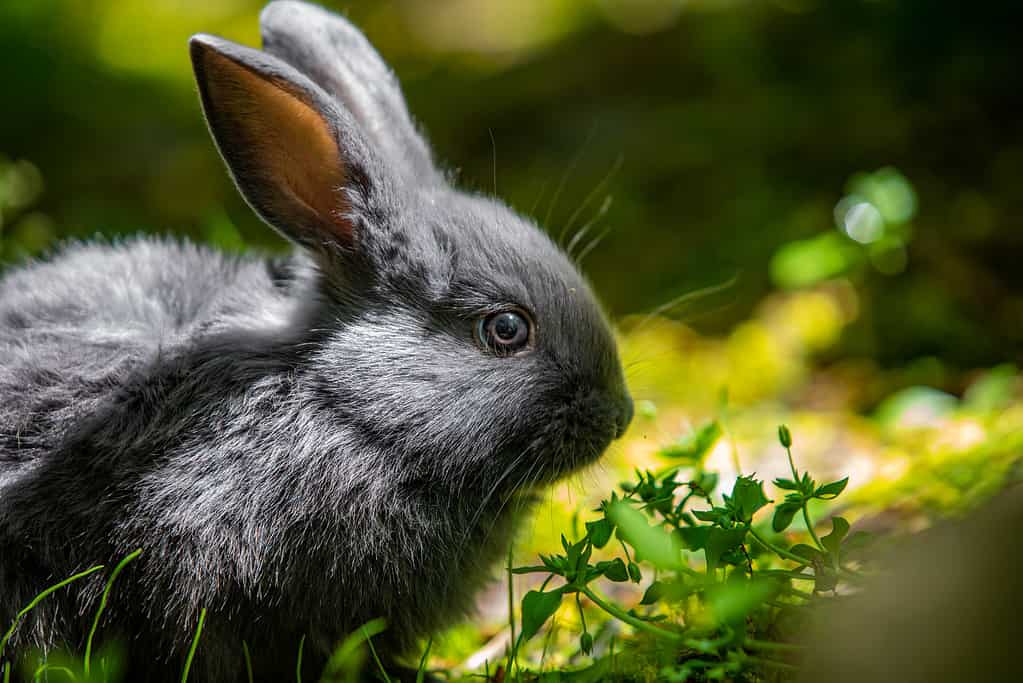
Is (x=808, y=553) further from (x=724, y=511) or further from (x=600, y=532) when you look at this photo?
(x=600, y=532)

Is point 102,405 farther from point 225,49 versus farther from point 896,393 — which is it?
point 896,393

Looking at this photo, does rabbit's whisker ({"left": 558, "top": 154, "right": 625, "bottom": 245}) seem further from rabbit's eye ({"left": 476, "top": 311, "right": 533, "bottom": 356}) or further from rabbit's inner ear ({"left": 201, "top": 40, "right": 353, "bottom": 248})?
rabbit's inner ear ({"left": 201, "top": 40, "right": 353, "bottom": 248})

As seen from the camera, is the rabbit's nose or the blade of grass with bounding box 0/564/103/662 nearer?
the blade of grass with bounding box 0/564/103/662

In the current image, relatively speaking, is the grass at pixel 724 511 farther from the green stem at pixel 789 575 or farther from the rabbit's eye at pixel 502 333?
the rabbit's eye at pixel 502 333

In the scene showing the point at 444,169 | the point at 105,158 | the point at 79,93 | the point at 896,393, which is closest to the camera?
the point at 444,169

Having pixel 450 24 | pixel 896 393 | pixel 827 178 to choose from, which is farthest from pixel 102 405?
pixel 450 24

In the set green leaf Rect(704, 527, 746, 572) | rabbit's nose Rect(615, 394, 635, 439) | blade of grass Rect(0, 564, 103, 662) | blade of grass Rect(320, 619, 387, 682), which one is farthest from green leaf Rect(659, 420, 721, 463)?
blade of grass Rect(0, 564, 103, 662)

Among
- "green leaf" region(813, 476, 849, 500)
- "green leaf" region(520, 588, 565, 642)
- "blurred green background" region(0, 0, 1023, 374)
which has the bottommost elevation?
"green leaf" region(520, 588, 565, 642)

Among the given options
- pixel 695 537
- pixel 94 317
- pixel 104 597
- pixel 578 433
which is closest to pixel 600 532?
pixel 695 537
